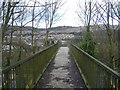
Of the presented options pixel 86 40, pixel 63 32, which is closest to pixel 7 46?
pixel 86 40

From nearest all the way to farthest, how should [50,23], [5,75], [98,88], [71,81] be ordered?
[5,75], [98,88], [71,81], [50,23]

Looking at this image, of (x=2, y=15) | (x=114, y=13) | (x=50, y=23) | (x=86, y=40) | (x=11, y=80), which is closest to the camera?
(x=11, y=80)

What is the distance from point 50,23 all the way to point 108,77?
20475 millimetres

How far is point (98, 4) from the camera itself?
1648 centimetres

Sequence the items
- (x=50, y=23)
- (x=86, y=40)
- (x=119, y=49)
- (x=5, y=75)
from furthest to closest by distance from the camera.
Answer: (x=50, y=23) → (x=119, y=49) → (x=86, y=40) → (x=5, y=75)

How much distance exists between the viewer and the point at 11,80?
4.18 metres

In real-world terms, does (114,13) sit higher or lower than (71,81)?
higher

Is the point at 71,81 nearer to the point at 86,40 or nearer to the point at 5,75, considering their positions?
the point at 5,75

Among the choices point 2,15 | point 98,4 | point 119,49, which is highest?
point 98,4

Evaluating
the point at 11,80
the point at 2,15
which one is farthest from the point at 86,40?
the point at 11,80

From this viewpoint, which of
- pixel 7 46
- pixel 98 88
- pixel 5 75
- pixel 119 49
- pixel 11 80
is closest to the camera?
pixel 5 75

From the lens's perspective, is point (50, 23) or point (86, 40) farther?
point (50, 23)

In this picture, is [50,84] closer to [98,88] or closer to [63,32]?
[98,88]

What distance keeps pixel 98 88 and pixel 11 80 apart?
74.0 inches
